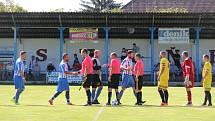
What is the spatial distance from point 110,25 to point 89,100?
22.0 meters

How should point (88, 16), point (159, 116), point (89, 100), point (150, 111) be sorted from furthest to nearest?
point (88, 16) < point (89, 100) < point (150, 111) < point (159, 116)

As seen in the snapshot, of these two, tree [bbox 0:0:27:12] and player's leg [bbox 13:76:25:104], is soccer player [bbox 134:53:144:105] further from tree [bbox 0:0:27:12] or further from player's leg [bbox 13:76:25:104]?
tree [bbox 0:0:27:12]

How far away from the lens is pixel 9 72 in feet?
147

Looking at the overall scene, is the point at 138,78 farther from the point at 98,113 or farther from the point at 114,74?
the point at 98,113

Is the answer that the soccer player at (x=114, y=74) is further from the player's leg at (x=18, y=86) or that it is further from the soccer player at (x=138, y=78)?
the player's leg at (x=18, y=86)

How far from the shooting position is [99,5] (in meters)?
98.4

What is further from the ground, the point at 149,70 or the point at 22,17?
the point at 22,17

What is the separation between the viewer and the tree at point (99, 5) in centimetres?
9731

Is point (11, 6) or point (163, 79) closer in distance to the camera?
point (163, 79)

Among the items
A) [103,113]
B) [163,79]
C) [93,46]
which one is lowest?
[103,113]

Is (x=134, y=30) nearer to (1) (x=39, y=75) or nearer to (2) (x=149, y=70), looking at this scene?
(2) (x=149, y=70)

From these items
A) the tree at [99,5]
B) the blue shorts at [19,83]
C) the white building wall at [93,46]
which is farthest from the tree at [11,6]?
the blue shorts at [19,83]

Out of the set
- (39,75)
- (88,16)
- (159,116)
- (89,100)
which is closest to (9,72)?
(39,75)

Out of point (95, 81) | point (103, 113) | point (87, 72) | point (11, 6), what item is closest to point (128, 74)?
point (95, 81)
